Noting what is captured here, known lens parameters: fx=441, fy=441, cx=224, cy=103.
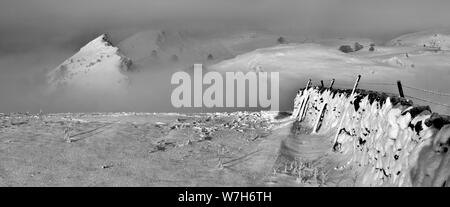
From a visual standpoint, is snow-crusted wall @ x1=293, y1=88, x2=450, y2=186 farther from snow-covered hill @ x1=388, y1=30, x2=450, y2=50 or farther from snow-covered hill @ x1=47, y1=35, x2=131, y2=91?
snow-covered hill @ x1=47, y1=35, x2=131, y2=91

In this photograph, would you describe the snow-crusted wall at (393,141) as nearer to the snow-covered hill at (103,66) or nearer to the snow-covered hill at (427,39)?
the snow-covered hill at (427,39)

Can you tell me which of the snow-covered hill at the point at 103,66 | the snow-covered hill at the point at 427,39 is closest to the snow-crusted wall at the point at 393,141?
the snow-covered hill at the point at 427,39

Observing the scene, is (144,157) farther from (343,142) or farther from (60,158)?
(343,142)

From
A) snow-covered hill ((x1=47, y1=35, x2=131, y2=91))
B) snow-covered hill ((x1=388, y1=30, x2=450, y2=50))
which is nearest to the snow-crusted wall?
snow-covered hill ((x1=388, y1=30, x2=450, y2=50))

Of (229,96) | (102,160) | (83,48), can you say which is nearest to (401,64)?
(229,96)

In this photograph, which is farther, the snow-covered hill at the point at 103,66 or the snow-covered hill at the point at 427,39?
the snow-covered hill at the point at 103,66

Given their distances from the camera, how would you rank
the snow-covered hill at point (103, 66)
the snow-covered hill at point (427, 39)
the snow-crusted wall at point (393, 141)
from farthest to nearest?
1. the snow-covered hill at point (103, 66)
2. the snow-covered hill at point (427, 39)
3. the snow-crusted wall at point (393, 141)

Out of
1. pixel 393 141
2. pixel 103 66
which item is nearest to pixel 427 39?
pixel 393 141

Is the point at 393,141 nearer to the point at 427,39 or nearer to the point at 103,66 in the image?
the point at 427,39
